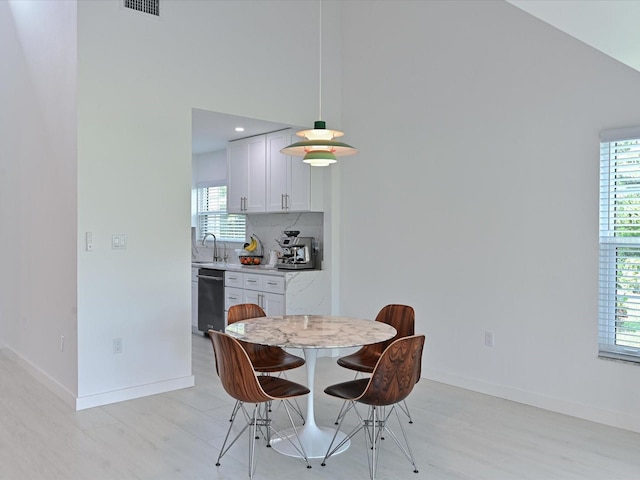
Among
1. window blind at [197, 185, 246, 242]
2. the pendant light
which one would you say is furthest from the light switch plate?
window blind at [197, 185, 246, 242]

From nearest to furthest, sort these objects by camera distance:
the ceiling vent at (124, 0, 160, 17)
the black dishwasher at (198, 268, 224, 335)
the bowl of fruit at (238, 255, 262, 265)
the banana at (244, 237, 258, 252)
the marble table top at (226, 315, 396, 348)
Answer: the marble table top at (226, 315, 396, 348), the ceiling vent at (124, 0, 160, 17), the black dishwasher at (198, 268, 224, 335), the bowl of fruit at (238, 255, 262, 265), the banana at (244, 237, 258, 252)

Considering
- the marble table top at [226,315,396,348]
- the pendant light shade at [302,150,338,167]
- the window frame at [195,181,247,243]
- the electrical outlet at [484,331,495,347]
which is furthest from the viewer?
the window frame at [195,181,247,243]

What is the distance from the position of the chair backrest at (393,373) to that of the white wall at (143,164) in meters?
2.16

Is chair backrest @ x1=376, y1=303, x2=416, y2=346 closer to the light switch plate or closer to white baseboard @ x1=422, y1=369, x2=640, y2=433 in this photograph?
white baseboard @ x1=422, y1=369, x2=640, y2=433

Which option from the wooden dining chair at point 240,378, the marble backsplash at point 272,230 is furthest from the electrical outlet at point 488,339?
the marble backsplash at point 272,230

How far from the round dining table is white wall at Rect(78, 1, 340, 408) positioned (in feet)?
3.81

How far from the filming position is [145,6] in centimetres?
434

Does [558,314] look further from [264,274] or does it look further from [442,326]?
[264,274]

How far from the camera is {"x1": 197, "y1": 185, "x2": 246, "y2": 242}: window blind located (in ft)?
24.7

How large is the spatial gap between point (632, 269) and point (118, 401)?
3816 mm

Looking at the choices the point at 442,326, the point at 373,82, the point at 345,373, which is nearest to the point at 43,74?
the point at 373,82

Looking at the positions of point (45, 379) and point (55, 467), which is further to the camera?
point (45, 379)

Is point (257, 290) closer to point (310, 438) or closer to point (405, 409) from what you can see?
point (405, 409)

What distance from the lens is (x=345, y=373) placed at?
5059mm
